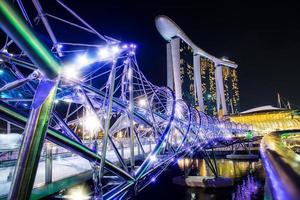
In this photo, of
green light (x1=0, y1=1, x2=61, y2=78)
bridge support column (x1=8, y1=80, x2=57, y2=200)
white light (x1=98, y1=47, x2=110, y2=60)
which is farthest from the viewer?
white light (x1=98, y1=47, x2=110, y2=60)

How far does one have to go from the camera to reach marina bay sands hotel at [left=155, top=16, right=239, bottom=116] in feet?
239

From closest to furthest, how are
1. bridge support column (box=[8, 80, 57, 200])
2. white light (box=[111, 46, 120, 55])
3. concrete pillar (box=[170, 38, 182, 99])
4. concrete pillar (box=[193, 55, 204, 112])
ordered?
bridge support column (box=[8, 80, 57, 200]), white light (box=[111, 46, 120, 55]), concrete pillar (box=[170, 38, 182, 99]), concrete pillar (box=[193, 55, 204, 112])

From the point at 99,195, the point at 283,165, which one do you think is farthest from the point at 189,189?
the point at 283,165

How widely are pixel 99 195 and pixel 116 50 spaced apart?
309 centimetres

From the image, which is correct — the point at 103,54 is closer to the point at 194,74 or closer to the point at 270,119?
the point at 194,74

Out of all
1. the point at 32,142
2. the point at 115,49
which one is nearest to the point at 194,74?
the point at 115,49

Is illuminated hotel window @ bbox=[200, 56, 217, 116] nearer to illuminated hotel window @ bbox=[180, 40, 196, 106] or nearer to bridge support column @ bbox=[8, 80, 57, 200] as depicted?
illuminated hotel window @ bbox=[180, 40, 196, 106]

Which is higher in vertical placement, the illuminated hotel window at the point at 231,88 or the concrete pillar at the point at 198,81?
the illuminated hotel window at the point at 231,88

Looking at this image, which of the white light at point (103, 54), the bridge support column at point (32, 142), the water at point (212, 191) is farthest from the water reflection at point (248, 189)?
the bridge support column at point (32, 142)

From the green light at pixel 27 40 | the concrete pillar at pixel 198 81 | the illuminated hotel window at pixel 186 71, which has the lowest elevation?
the green light at pixel 27 40

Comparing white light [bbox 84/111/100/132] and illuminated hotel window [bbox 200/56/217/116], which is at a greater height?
illuminated hotel window [bbox 200/56/217/116]

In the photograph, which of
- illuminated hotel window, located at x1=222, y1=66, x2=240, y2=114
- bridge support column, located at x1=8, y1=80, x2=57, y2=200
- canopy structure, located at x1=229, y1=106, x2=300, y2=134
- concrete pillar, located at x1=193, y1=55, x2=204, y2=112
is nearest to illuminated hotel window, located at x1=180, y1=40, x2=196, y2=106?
concrete pillar, located at x1=193, y1=55, x2=204, y2=112

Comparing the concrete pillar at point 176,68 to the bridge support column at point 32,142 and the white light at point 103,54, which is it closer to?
the white light at point 103,54

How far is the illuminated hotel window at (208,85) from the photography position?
448ft
